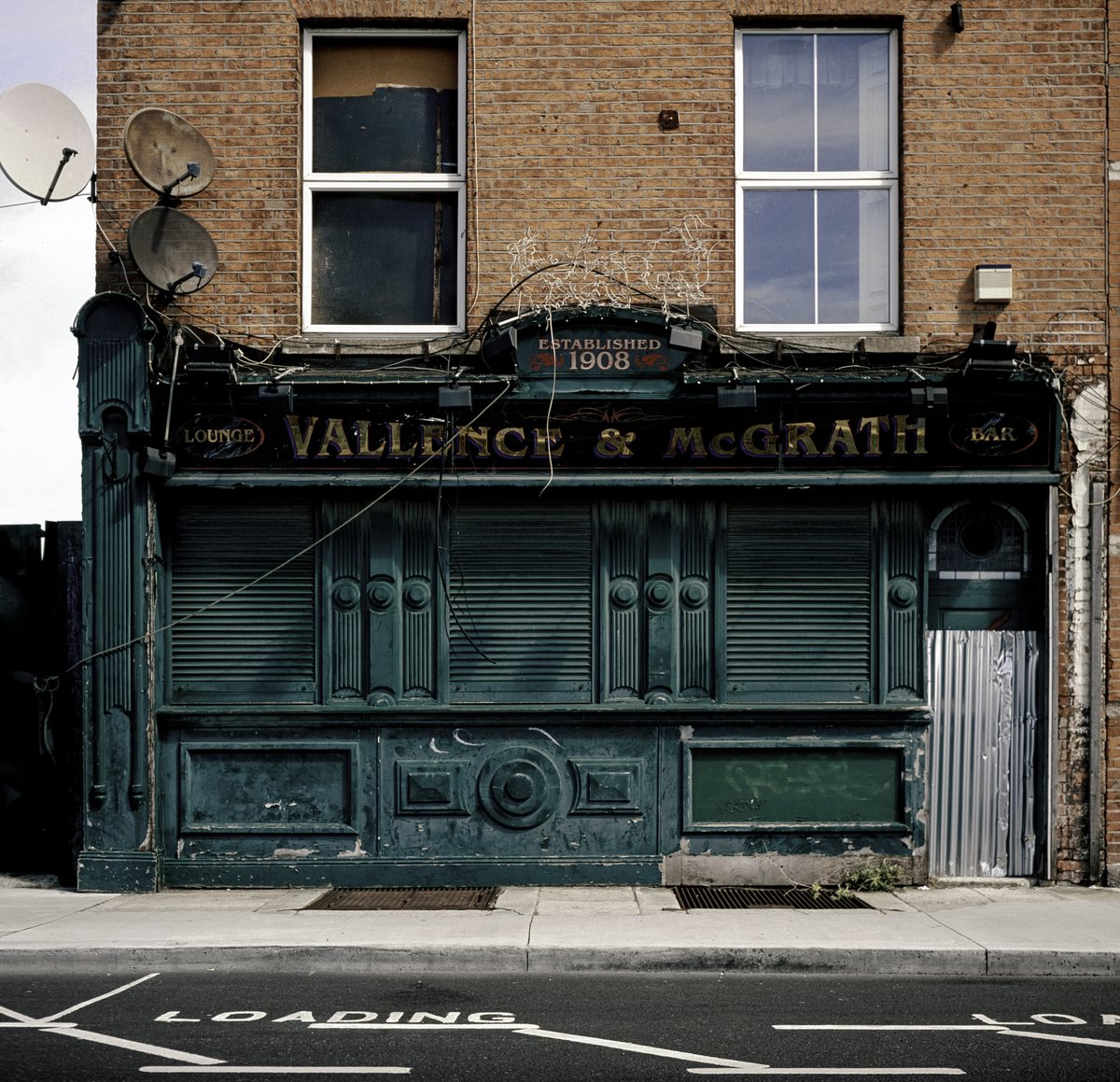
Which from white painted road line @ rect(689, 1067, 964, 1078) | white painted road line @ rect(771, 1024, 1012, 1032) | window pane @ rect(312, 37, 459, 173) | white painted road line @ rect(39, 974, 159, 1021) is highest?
window pane @ rect(312, 37, 459, 173)

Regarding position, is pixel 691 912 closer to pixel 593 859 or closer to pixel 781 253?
pixel 593 859

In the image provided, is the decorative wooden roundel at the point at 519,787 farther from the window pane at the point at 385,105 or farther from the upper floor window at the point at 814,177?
the window pane at the point at 385,105

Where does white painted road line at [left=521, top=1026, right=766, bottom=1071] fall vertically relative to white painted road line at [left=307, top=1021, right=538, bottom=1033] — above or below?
above

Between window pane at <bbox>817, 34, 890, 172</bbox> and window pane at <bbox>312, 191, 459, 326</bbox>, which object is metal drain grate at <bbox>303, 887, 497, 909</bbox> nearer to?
window pane at <bbox>312, 191, 459, 326</bbox>

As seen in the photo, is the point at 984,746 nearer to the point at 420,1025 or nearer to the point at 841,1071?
the point at 841,1071

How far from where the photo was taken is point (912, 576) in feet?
31.6

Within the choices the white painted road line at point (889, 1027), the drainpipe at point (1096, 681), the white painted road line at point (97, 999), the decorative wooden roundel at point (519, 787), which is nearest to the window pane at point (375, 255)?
the decorative wooden roundel at point (519, 787)

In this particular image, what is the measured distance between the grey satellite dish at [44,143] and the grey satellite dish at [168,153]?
1.42 feet

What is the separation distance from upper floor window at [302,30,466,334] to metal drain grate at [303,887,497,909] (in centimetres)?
439

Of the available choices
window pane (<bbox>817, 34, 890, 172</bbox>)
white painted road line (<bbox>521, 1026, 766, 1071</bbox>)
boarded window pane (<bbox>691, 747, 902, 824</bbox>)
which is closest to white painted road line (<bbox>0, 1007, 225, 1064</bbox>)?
white painted road line (<bbox>521, 1026, 766, 1071</bbox>)

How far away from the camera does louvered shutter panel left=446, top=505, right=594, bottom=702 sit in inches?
380

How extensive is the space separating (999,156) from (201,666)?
7422 mm

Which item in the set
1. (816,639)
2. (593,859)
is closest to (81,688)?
(593,859)

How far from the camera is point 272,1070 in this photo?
5531mm
